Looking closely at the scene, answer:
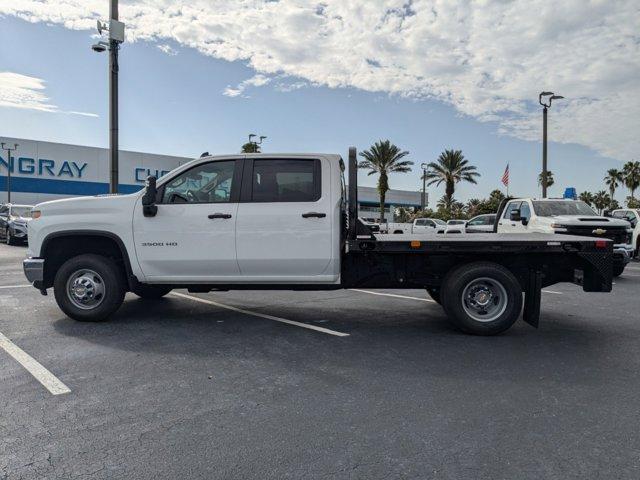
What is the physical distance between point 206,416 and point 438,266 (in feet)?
11.5

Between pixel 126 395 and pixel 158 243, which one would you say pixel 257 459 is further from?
pixel 158 243

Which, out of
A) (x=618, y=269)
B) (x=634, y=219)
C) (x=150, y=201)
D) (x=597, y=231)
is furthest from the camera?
(x=634, y=219)

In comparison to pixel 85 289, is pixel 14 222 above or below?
above

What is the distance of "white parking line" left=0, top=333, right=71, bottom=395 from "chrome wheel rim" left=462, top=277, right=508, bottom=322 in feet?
13.6

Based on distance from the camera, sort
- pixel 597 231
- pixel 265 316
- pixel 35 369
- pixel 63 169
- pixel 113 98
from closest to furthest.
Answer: pixel 35 369 → pixel 265 316 → pixel 597 231 → pixel 113 98 → pixel 63 169

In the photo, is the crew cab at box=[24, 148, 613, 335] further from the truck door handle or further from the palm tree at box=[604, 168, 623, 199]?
the palm tree at box=[604, 168, 623, 199]

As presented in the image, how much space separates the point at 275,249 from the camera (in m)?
5.85

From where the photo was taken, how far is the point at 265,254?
586 cm

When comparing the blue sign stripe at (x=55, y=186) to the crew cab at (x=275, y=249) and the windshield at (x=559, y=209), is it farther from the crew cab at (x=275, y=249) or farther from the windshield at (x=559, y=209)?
the crew cab at (x=275, y=249)

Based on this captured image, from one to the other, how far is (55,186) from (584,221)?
40537 mm

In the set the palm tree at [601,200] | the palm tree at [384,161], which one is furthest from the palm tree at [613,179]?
the palm tree at [384,161]

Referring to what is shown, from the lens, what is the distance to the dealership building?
3906cm

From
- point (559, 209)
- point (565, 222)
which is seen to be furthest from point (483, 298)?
point (559, 209)

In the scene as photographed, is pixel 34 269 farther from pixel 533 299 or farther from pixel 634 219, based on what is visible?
pixel 634 219
